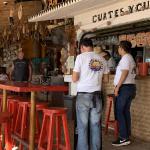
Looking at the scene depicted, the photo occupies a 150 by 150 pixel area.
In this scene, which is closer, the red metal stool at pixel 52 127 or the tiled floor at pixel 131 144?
the red metal stool at pixel 52 127

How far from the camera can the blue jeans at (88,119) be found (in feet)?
18.4

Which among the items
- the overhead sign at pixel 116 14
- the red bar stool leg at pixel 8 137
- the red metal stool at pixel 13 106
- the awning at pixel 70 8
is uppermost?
the awning at pixel 70 8

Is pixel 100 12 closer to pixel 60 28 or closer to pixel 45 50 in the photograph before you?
pixel 60 28

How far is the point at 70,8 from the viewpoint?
9242 millimetres

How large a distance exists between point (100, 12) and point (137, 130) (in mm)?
2910

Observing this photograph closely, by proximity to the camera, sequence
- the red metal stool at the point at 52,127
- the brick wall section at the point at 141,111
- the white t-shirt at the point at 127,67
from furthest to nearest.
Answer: the brick wall section at the point at 141,111 → the white t-shirt at the point at 127,67 → the red metal stool at the point at 52,127

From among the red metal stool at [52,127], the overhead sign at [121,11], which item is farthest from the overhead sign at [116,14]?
the red metal stool at [52,127]

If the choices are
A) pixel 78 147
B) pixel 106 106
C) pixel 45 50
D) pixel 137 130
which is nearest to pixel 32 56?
pixel 45 50

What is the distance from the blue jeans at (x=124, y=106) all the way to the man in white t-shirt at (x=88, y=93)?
1.18 m

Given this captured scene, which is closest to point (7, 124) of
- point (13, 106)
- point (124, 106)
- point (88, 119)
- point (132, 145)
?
point (13, 106)

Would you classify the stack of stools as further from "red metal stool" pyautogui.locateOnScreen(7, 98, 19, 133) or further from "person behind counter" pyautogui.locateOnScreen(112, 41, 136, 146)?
"person behind counter" pyautogui.locateOnScreen(112, 41, 136, 146)

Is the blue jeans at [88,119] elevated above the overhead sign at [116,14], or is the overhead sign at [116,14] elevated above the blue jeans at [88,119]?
the overhead sign at [116,14]

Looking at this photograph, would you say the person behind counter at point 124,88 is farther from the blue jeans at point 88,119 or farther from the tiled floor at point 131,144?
the blue jeans at point 88,119

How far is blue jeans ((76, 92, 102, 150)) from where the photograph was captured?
18.4ft
